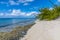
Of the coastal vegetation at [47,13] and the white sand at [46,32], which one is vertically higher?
the coastal vegetation at [47,13]

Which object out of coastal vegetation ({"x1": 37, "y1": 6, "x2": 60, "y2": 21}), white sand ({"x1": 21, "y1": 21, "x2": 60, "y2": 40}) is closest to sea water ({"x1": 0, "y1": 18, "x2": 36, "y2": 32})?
coastal vegetation ({"x1": 37, "y1": 6, "x2": 60, "y2": 21})

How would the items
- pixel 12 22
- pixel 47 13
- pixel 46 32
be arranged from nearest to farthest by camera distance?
pixel 46 32 < pixel 47 13 < pixel 12 22

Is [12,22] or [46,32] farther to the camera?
[12,22]

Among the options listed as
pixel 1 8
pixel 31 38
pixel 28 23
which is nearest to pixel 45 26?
pixel 31 38

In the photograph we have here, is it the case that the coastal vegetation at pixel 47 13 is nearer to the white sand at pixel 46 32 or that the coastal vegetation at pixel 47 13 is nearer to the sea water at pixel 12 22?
the white sand at pixel 46 32

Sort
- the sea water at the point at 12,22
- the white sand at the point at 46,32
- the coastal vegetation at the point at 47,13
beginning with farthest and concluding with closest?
1. the sea water at the point at 12,22
2. the coastal vegetation at the point at 47,13
3. the white sand at the point at 46,32

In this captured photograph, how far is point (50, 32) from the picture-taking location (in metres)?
3.64

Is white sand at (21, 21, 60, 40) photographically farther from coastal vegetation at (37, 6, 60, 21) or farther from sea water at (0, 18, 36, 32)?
sea water at (0, 18, 36, 32)

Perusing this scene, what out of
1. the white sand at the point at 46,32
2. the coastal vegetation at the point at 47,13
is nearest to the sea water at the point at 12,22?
the coastal vegetation at the point at 47,13

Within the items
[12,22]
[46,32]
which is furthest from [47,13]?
[12,22]

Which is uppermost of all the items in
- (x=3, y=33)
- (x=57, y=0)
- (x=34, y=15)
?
(x=57, y=0)

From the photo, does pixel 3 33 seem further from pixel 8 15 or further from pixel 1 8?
pixel 1 8

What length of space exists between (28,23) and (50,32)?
216 cm

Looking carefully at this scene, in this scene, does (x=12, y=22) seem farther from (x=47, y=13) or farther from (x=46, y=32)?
(x=46, y=32)
